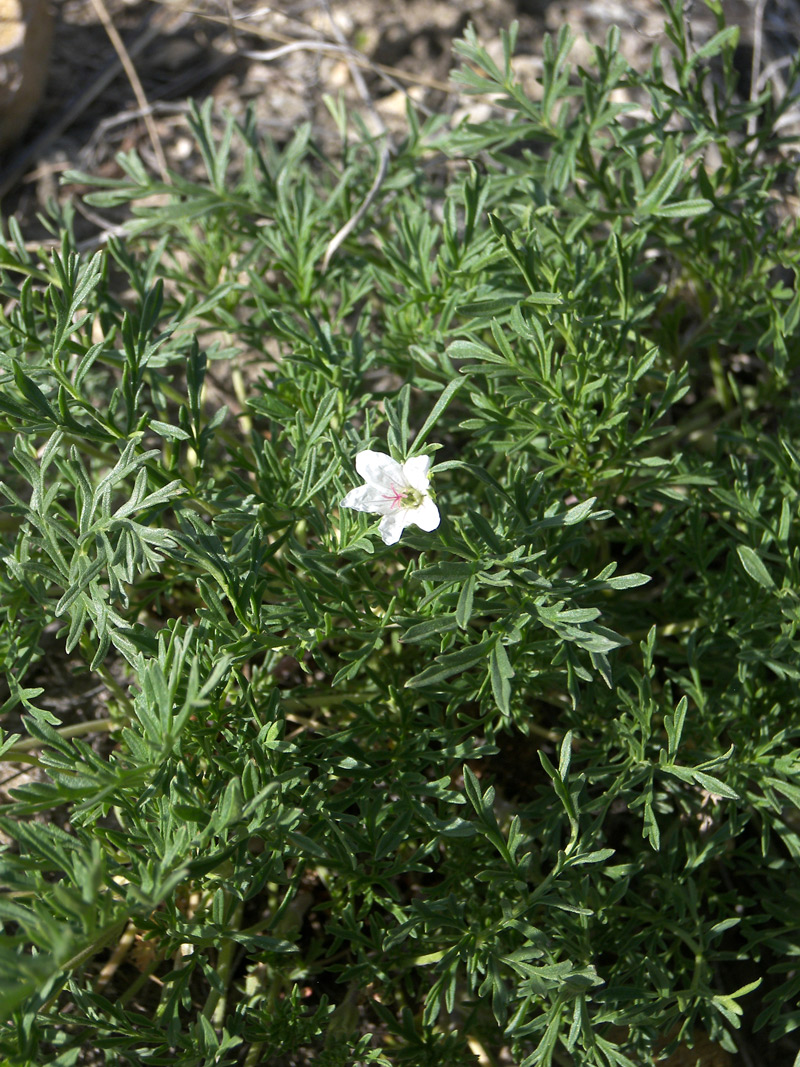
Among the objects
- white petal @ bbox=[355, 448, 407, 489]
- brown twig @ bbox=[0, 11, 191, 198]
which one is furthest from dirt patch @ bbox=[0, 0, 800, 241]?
white petal @ bbox=[355, 448, 407, 489]

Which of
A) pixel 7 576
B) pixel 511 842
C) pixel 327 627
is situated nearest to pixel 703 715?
pixel 511 842

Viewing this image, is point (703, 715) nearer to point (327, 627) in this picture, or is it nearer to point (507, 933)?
point (507, 933)

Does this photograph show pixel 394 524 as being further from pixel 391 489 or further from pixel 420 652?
pixel 420 652

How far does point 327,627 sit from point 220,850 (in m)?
0.51

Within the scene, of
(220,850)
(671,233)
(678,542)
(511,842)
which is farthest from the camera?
(671,233)

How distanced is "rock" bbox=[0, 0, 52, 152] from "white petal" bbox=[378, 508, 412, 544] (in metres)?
2.91

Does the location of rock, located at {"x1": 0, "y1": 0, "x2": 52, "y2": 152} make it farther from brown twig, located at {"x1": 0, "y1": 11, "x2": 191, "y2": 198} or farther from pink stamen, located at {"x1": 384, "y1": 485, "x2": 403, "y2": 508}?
pink stamen, located at {"x1": 384, "y1": 485, "x2": 403, "y2": 508}

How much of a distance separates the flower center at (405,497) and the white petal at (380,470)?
1cm

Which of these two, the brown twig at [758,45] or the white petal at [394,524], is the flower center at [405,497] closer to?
the white petal at [394,524]

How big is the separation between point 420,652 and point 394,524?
0.76 meters

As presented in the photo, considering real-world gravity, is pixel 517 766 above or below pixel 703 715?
below

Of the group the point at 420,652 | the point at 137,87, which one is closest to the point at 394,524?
the point at 420,652

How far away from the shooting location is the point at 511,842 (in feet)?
6.28

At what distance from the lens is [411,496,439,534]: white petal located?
176 centimetres
